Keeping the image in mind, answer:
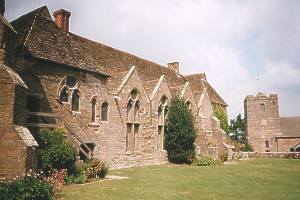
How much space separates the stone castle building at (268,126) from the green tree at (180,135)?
36.4m

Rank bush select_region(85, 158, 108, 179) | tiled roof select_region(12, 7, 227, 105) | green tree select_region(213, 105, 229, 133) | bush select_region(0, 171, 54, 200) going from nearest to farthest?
bush select_region(0, 171, 54, 200) → bush select_region(85, 158, 108, 179) → tiled roof select_region(12, 7, 227, 105) → green tree select_region(213, 105, 229, 133)

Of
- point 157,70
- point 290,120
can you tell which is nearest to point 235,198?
point 157,70

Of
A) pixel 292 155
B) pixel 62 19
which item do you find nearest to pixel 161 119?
pixel 62 19

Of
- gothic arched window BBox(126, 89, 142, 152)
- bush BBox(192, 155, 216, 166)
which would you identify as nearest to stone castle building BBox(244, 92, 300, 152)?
bush BBox(192, 155, 216, 166)

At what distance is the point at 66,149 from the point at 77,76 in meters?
6.12

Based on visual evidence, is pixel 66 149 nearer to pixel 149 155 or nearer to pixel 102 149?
pixel 102 149

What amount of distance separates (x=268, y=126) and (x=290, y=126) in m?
4.26

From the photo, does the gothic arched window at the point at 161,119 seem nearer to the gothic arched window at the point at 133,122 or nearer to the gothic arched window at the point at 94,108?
the gothic arched window at the point at 133,122

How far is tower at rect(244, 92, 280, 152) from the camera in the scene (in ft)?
192

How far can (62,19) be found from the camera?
24.1m

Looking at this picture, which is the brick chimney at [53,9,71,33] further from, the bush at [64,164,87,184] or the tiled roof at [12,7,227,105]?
the bush at [64,164,87,184]

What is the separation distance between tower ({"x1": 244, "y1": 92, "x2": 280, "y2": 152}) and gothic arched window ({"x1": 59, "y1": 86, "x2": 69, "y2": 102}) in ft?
157

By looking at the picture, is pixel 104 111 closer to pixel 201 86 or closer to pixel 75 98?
pixel 75 98

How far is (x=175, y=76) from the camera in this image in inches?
1462
